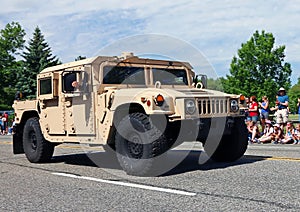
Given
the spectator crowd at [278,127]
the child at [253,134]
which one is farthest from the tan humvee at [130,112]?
the child at [253,134]

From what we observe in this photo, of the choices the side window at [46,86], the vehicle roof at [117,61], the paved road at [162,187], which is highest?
the vehicle roof at [117,61]

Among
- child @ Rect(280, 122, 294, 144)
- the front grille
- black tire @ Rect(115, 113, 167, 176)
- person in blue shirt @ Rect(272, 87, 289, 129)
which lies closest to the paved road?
black tire @ Rect(115, 113, 167, 176)

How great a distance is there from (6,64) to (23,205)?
68.0 meters

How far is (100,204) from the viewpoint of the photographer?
17.6 ft

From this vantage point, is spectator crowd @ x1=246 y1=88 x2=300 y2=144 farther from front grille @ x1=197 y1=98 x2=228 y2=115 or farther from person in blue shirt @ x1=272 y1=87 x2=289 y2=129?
front grille @ x1=197 y1=98 x2=228 y2=115

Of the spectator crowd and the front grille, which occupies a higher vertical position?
the front grille

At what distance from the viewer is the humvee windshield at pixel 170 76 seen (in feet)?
28.9

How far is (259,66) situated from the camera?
60.8 m

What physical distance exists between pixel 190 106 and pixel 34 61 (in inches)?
1779

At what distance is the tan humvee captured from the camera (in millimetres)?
7090

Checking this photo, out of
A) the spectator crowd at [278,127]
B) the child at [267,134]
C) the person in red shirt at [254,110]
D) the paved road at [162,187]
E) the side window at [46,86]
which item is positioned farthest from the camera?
the person in red shirt at [254,110]

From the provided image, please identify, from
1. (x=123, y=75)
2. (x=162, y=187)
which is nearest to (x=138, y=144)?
(x=162, y=187)

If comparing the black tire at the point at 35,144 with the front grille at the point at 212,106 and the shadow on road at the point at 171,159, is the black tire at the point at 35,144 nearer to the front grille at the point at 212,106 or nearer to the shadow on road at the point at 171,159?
the shadow on road at the point at 171,159

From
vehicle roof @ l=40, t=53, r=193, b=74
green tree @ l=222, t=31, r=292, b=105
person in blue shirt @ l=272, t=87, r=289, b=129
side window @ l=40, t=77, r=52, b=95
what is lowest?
person in blue shirt @ l=272, t=87, r=289, b=129
